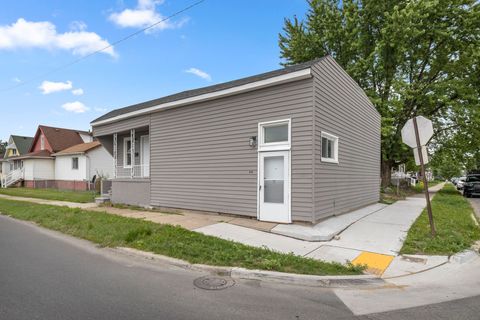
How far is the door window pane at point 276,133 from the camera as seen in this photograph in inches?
340

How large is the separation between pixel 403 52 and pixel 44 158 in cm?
3202

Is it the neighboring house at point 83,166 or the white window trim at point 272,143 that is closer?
the white window trim at point 272,143

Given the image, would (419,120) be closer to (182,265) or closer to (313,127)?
(313,127)

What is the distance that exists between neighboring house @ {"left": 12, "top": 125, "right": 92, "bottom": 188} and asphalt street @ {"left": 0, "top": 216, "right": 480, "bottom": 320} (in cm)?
2666

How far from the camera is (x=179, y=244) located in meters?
6.26

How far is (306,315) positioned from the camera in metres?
3.53

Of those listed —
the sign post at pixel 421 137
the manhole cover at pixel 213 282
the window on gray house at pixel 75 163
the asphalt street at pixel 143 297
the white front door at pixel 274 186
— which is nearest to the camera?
the asphalt street at pixel 143 297

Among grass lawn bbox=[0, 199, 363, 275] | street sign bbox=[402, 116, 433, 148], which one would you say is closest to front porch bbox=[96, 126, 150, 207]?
grass lawn bbox=[0, 199, 363, 275]

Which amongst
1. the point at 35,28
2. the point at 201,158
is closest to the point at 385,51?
the point at 201,158

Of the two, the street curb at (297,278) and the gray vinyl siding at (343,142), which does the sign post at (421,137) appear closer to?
the gray vinyl siding at (343,142)

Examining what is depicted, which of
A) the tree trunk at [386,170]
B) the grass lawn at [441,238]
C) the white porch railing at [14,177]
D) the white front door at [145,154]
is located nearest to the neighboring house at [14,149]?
the white porch railing at [14,177]

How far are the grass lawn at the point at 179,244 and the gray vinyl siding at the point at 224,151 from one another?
2.40 m

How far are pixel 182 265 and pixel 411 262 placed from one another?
4.29 meters

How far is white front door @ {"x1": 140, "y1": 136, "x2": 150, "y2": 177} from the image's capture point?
14.0 metres
